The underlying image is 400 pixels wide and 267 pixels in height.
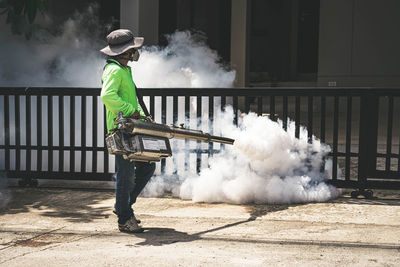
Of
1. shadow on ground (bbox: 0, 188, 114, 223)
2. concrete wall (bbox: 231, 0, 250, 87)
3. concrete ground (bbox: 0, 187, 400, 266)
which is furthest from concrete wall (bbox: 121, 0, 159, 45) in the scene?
concrete wall (bbox: 231, 0, 250, 87)

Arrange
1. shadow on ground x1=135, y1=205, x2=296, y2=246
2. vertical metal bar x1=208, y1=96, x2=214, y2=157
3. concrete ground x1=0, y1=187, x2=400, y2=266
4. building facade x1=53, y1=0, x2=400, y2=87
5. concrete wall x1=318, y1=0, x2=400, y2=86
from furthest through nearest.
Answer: concrete wall x1=318, y1=0, x2=400, y2=86
building facade x1=53, y1=0, x2=400, y2=87
vertical metal bar x1=208, y1=96, x2=214, y2=157
shadow on ground x1=135, y1=205, x2=296, y2=246
concrete ground x1=0, y1=187, x2=400, y2=266

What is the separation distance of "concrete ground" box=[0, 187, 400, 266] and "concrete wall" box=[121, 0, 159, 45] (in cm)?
501

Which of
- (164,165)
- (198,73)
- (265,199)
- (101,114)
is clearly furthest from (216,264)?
(198,73)

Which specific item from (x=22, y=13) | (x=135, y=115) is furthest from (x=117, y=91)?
(x=22, y=13)

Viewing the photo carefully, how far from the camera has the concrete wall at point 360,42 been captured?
53.6 ft

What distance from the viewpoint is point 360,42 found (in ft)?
54.4

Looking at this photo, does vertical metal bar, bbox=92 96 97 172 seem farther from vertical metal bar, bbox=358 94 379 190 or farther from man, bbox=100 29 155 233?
vertical metal bar, bbox=358 94 379 190

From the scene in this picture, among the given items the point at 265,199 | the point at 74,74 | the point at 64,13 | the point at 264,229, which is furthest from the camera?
the point at 64,13

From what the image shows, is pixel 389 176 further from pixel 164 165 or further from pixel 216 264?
pixel 216 264

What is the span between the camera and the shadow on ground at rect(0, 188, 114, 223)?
624 cm

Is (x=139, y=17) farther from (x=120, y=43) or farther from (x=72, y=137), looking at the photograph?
(x=120, y=43)

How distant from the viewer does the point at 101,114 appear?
26.2ft

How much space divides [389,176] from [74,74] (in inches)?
197

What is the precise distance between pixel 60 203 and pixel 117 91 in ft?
6.77
